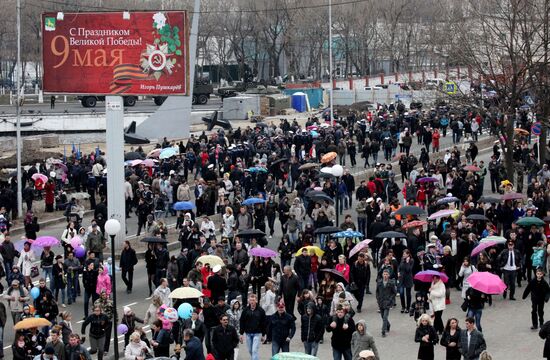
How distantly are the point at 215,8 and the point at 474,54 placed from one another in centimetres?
8189

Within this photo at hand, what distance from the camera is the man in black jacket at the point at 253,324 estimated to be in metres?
22.3

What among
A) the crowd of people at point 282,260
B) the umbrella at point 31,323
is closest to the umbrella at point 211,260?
the crowd of people at point 282,260

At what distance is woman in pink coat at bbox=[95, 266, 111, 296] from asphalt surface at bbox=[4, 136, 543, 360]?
84 cm

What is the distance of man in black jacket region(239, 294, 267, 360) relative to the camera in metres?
22.3

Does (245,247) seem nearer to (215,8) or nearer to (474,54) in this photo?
(474,54)

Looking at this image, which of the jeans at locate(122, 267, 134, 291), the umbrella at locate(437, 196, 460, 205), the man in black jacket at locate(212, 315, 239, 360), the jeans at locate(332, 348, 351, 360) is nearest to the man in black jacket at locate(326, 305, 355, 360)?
the jeans at locate(332, 348, 351, 360)

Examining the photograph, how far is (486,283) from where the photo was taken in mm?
23406

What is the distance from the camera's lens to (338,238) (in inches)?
1158

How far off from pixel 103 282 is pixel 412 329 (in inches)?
241

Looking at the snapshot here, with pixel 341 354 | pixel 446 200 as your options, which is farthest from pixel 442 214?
pixel 341 354

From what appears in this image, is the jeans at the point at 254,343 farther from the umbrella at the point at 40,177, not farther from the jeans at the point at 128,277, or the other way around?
the umbrella at the point at 40,177

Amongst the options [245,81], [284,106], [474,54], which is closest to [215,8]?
[245,81]

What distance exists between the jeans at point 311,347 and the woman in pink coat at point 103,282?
550 cm

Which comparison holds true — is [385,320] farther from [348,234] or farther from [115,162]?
[115,162]
